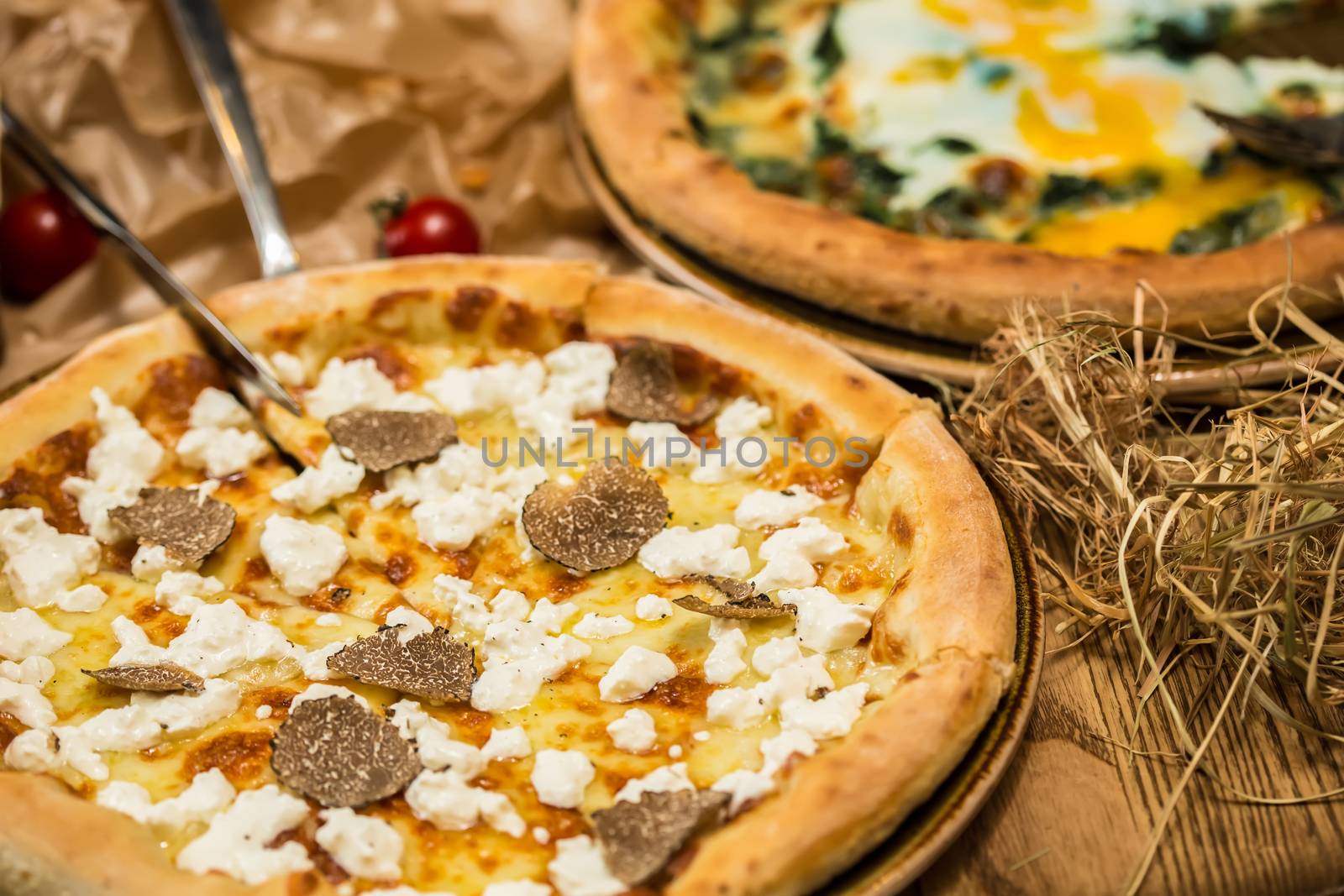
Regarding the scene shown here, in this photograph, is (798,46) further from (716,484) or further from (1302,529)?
(1302,529)

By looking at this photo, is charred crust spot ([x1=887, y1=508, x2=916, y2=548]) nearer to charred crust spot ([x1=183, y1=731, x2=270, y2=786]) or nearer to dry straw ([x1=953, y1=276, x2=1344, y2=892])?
dry straw ([x1=953, y1=276, x2=1344, y2=892])

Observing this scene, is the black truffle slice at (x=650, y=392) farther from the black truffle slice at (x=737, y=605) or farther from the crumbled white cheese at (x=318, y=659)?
the crumbled white cheese at (x=318, y=659)

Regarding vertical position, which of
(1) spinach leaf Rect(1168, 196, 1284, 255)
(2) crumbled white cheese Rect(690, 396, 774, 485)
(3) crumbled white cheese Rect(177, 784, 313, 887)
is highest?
(3) crumbled white cheese Rect(177, 784, 313, 887)

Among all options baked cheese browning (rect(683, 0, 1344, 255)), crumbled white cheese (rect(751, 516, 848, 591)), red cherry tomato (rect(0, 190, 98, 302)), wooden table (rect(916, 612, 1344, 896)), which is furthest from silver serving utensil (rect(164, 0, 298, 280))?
wooden table (rect(916, 612, 1344, 896))

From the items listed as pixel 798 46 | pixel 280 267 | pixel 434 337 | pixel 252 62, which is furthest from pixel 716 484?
pixel 252 62

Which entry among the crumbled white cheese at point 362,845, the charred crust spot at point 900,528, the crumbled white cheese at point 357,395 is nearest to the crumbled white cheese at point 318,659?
the crumbled white cheese at point 362,845

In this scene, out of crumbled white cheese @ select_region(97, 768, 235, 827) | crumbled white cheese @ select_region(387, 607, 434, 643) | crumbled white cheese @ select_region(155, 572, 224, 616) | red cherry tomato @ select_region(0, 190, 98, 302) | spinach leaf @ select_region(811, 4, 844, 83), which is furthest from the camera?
spinach leaf @ select_region(811, 4, 844, 83)

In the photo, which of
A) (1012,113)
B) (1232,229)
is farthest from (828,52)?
(1232,229)

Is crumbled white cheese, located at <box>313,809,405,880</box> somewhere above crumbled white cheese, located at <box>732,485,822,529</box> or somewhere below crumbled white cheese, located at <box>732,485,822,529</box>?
above
